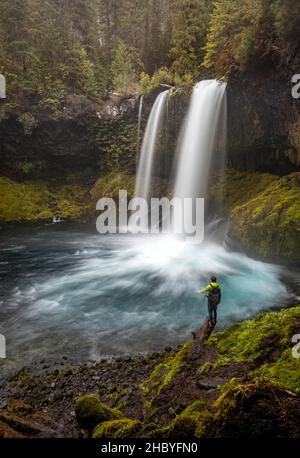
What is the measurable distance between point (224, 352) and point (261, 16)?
1694cm

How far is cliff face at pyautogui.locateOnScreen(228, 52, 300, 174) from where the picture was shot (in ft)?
57.7

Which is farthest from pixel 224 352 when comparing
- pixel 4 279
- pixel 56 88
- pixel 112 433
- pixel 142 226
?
pixel 56 88

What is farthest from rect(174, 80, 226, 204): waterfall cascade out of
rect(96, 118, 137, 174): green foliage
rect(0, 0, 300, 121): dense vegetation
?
rect(96, 118, 137, 174): green foliage

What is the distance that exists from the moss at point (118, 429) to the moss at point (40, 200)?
905 inches

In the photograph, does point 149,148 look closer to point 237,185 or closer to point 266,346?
point 237,185

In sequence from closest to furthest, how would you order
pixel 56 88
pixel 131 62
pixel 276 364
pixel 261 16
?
pixel 276 364, pixel 261 16, pixel 56 88, pixel 131 62

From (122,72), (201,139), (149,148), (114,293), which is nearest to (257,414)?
(114,293)

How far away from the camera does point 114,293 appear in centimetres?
1379

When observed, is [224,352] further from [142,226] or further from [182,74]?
[182,74]

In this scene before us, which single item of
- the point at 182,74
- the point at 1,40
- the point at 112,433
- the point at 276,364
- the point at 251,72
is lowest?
the point at 112,433

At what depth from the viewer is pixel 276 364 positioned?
5.95 meters

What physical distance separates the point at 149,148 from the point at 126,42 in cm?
2072

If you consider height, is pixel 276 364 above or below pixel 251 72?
below

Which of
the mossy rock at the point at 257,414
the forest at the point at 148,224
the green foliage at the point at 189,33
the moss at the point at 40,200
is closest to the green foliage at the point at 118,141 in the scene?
the forest at the point at 148,224
